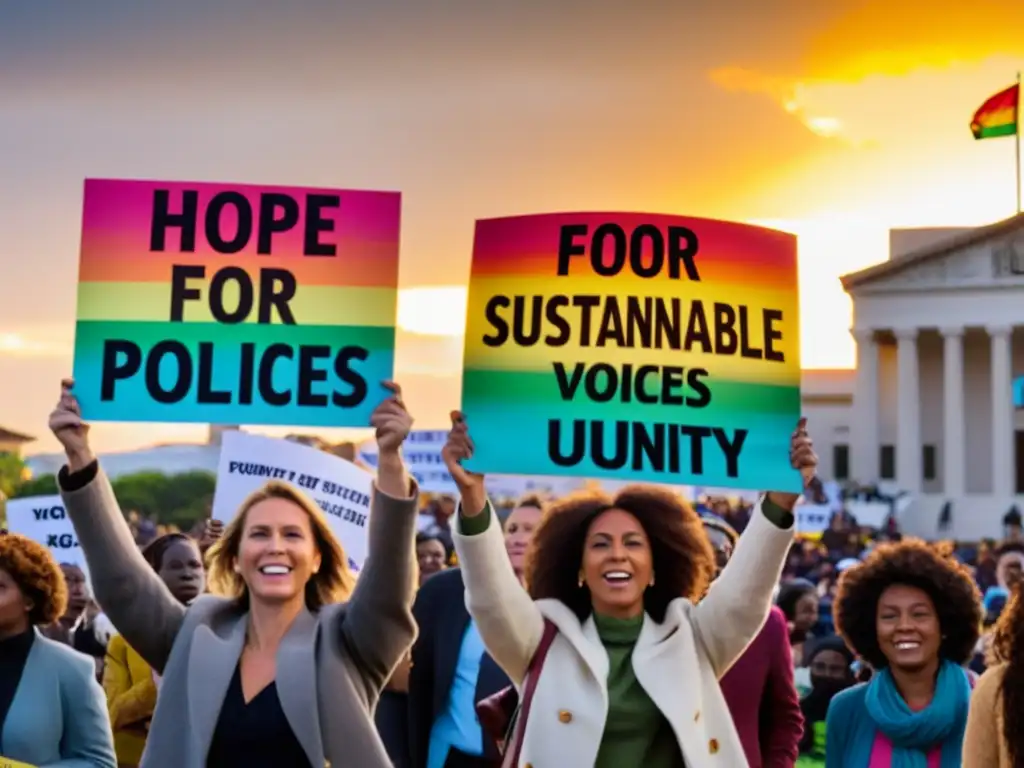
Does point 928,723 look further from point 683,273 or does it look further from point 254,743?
point 254,743

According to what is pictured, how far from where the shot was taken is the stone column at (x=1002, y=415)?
6375 centimetres

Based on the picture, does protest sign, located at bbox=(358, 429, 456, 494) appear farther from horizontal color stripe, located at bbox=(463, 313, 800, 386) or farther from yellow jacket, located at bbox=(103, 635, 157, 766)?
horizontal color stripe, located at bbox=(463, 313, 800, 386)

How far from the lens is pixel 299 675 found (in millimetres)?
4520

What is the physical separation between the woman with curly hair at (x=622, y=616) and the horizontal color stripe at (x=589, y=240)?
0.82 metres

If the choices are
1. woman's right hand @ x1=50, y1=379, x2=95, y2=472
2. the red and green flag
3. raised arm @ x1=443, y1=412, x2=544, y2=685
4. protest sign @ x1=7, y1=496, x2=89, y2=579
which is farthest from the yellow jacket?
the red and green flag

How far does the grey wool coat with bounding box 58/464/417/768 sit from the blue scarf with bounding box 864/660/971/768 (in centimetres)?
161

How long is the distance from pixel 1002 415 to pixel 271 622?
6221 cm

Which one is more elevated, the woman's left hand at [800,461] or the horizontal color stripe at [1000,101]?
the horizontal color stripe at [1000,101]

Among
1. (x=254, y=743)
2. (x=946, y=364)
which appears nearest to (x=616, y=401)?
(x=254, y=743)

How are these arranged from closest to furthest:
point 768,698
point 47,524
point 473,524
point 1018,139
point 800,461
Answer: point 473,524
point 800,461
point 768,698
point 47,524
point 1018,139

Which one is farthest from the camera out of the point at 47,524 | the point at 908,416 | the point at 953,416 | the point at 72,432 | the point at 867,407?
the point at 867,407

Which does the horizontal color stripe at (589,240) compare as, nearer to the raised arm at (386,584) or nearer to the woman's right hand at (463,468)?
the woman's right hand at (463,468)

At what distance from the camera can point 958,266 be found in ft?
217

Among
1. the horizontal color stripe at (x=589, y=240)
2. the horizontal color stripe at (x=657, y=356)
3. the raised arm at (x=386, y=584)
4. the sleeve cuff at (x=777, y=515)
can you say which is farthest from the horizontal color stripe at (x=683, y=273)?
the raised arm at (x=386, y=584)
